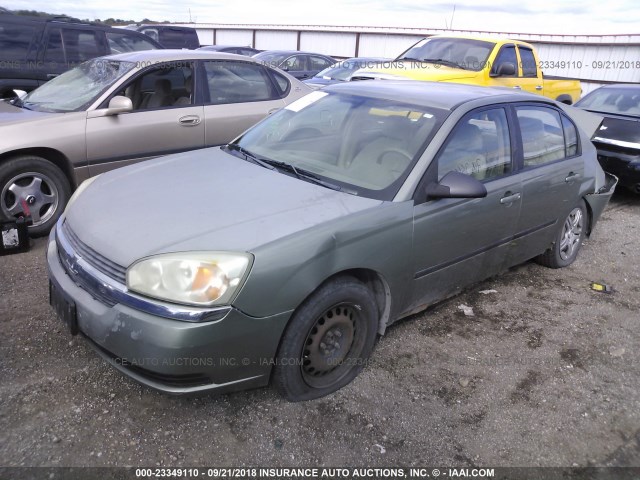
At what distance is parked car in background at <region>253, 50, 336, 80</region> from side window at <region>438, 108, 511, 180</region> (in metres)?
10.7

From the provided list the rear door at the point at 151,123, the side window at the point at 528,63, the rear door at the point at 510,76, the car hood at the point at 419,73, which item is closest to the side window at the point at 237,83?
the rear door at the point at 151,123

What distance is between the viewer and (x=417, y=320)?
364 centimetres

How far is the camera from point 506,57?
8.59 meters

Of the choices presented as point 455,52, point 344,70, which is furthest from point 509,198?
point 344,70

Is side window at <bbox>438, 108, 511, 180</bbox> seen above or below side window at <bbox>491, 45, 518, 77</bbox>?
below

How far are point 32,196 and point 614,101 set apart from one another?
7.88 m

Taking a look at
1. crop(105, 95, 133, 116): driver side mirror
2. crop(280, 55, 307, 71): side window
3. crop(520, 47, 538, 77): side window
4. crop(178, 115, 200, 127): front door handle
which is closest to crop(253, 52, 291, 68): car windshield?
crop(280, 55, 307, 71): side window

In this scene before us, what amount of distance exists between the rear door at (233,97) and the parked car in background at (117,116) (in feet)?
0.04

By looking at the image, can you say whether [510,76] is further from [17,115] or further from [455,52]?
[17,115]

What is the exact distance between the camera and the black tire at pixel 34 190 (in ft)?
14.3

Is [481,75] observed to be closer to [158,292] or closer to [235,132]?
[235,132]

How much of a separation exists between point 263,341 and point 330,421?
24.4 inches

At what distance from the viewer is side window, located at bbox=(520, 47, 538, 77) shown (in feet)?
29.7

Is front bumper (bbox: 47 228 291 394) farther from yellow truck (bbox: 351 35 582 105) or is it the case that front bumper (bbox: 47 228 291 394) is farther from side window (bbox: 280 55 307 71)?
side window (bbox: 280 55 307 71)
